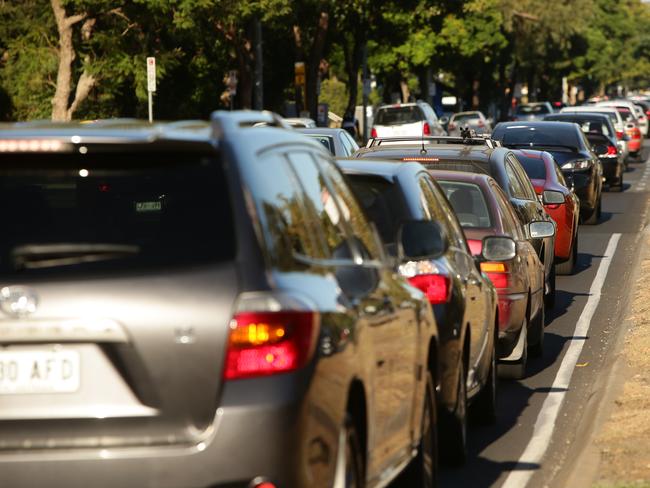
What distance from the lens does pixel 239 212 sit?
200 inches

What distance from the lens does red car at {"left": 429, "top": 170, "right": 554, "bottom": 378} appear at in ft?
38.9

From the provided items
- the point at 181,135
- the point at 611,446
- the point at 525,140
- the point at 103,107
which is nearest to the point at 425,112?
the point at 103,107

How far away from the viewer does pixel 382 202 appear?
8.81 meters

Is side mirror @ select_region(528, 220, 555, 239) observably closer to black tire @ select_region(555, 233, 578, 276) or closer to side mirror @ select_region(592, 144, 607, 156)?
black tire @ select_region(555, 233, 578, 276)

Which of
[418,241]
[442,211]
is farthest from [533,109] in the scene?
[418,241]

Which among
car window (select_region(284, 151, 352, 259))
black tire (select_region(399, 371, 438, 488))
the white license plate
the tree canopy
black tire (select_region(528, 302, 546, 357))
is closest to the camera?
the white license plate

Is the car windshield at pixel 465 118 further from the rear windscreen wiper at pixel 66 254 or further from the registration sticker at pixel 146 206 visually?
the rear windscreen wiper at pixel 66 254

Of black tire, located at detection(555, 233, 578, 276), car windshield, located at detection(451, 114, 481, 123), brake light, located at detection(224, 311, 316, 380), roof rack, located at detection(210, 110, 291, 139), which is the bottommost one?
car windshield, located at detection(451, 114, 481, 123)

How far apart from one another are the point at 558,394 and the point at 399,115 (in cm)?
3736

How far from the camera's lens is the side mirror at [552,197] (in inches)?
719

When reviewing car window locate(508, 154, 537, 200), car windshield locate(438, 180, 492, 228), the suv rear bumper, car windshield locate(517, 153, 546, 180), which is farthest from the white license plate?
car windshield locate(517, 153, 546, 180)

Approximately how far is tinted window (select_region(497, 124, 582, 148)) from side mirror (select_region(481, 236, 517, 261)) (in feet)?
Answer: 49.3

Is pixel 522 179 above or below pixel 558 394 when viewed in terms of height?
above

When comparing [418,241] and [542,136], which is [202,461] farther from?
[542,136]
